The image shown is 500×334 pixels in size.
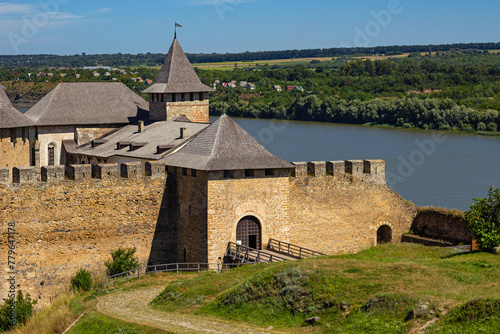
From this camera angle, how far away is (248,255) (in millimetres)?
22562

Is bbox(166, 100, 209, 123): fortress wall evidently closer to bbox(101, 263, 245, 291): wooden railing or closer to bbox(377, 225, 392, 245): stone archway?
bbox(377, 225, 392, 245): stone archway

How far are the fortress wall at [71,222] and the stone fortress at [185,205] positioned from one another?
0.09ft

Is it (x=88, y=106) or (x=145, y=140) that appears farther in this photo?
(x=88, y=106)

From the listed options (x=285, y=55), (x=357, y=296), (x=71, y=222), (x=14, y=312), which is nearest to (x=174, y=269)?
(x=71, y=222)

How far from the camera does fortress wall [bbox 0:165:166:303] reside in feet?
71.5

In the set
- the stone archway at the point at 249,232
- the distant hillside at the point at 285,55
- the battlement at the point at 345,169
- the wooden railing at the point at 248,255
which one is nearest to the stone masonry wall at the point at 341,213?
the battlement at the point at 345,169

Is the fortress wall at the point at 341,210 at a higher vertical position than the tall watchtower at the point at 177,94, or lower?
lower

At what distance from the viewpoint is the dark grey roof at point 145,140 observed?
27.0 metres

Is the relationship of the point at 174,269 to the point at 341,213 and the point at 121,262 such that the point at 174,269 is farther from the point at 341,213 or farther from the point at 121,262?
the point at 341,213

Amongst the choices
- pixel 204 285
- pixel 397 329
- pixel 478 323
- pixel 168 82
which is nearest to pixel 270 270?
pixel 204 285

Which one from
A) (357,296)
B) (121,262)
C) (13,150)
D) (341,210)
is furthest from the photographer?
(13,150)

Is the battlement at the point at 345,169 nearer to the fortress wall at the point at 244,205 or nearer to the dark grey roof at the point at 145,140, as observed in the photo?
the fortress wall at the point at 244,205

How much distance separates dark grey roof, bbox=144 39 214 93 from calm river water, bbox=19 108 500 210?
13095 mm

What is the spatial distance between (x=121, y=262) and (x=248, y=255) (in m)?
3.69
